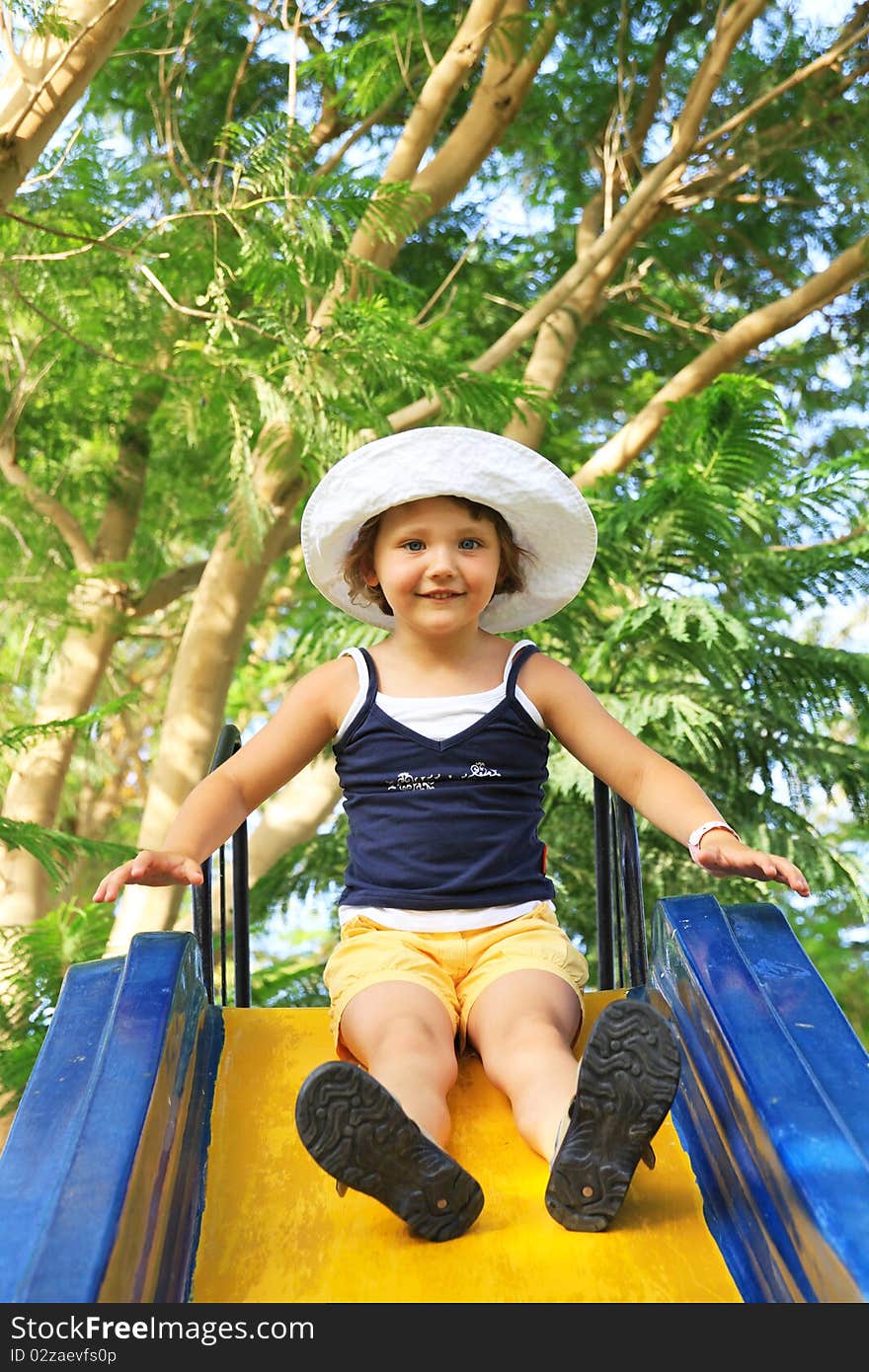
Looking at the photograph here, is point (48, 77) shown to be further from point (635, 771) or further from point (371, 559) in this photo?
point (635, 771)

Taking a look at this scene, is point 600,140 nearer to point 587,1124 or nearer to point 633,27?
point 633,27

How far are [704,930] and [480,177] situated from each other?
708cm

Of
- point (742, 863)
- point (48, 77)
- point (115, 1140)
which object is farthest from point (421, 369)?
point (115, 1140)

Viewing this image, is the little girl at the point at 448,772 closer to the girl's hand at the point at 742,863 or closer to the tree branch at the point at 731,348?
the girl's hand at the point at 742,863

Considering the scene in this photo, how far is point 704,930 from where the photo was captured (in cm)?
232

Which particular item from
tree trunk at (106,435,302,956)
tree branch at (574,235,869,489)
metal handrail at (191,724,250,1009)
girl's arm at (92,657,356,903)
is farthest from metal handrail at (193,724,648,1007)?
tree branch at (574,235,869,489)

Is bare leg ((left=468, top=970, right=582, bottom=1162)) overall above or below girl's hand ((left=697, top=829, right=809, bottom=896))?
below

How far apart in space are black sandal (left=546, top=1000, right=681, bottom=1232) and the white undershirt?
70 cm

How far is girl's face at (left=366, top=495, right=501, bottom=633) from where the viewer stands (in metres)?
2.64

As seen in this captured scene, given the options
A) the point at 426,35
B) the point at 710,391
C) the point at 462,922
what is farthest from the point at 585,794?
the point at 426,35

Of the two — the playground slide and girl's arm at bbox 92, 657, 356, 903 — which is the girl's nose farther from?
the playground slide

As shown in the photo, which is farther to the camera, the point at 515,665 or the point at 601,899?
the point at 601,899

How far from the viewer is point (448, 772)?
105 inches

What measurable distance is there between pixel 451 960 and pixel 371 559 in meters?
0.81
